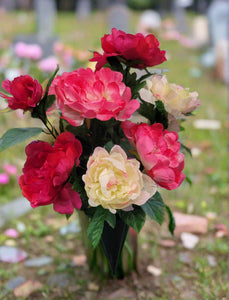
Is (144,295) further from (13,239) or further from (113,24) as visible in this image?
(113,24)

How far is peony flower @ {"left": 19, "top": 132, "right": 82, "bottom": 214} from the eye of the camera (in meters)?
0.95

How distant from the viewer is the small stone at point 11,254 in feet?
5.59

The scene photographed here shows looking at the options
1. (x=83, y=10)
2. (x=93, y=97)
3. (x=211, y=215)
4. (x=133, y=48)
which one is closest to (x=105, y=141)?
(x=93, y=97)

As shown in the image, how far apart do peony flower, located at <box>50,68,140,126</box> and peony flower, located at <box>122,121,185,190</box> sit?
73mm

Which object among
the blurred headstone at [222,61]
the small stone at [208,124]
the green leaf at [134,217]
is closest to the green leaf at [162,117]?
the green leaf at [134,217]

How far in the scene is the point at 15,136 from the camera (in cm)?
108

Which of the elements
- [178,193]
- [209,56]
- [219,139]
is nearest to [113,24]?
[209,56]

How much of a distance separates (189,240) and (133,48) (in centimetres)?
113

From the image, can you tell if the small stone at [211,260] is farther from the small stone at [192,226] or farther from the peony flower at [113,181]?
the peony flower at [113,181]

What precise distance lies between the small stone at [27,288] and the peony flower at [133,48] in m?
1.00

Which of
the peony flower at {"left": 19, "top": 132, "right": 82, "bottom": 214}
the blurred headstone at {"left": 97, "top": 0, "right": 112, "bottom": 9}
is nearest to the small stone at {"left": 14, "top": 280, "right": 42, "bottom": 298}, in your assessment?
the peony flower at {"left": 19, "top": 132, "right": 82, "bottom": 214}

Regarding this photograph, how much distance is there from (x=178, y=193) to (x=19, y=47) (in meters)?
2.74

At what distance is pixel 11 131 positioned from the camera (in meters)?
1.11

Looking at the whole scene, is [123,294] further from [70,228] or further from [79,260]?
[70,228]
